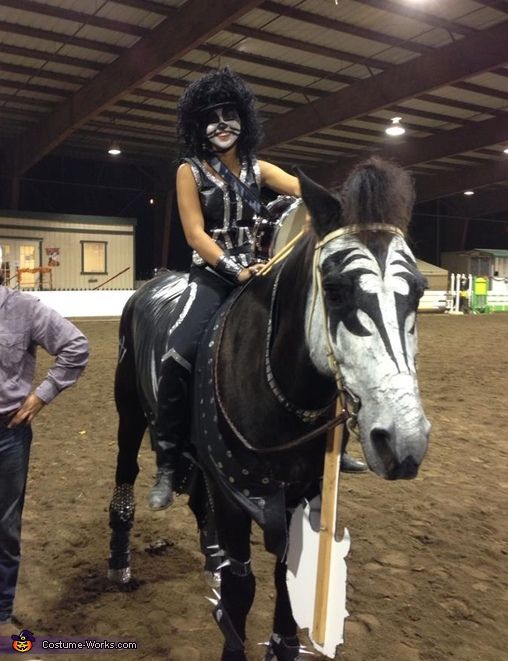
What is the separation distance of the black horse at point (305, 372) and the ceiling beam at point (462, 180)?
2066 cm

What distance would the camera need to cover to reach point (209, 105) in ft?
8.39

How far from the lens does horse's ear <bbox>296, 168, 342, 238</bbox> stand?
171cm

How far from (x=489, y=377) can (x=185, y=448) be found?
7282mm

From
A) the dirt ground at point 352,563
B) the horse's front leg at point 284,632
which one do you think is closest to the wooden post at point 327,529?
the horse's front leg at point 284,632

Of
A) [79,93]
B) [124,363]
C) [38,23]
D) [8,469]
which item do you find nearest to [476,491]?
[124,363]

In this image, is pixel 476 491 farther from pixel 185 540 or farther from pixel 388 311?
pixel 388 311

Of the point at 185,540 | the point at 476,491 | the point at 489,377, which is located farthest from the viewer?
the point at 489,377

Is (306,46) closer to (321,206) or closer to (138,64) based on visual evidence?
(138,64)

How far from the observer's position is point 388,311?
1540 millimetres

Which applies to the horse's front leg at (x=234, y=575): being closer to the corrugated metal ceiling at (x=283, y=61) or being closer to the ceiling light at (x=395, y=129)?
the corrugated metal ceiling at (x=283, y=61)

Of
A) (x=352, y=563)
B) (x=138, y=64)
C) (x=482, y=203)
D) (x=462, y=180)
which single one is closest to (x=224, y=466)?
(x=352, y=563)

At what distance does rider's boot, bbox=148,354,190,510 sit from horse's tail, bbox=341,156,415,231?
0.99 m

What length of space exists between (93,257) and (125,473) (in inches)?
791

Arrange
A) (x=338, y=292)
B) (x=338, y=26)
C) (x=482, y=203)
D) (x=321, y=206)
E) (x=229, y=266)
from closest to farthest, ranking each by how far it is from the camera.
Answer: (x=338, y=292)
(x=321, y=206)
(x=229, y=266)
(x=338, y=26)
(x=482, y=203)
